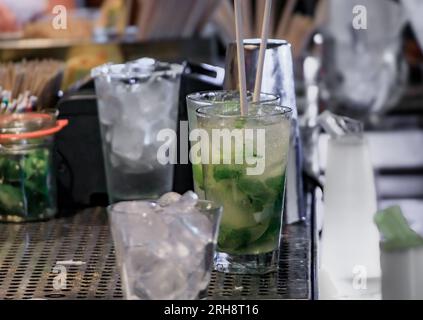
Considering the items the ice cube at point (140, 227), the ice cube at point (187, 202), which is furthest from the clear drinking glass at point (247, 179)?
the ice cube at point (140, 227)

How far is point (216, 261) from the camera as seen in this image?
1680mm

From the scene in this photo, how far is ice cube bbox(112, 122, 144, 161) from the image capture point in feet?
7.04

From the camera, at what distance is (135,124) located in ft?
7.06

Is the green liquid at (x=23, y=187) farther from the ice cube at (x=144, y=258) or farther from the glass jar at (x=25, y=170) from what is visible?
the ice cube at (x=144, y=258)

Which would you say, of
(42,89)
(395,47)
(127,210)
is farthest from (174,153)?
(395,47)

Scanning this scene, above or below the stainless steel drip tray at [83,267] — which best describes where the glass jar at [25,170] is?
above

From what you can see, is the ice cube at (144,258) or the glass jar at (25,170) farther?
the glass jar at (25,170)

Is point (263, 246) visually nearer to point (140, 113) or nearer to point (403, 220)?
point (403, 220)

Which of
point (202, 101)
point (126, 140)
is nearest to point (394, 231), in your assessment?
point (202, 101)

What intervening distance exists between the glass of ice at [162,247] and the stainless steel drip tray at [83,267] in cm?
13

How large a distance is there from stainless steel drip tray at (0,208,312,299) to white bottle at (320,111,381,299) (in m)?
0.06

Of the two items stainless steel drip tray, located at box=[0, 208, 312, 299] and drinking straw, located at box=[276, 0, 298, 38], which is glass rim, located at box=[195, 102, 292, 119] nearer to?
stainless steel drip tray, located at box=[0, 208, 312, 299]

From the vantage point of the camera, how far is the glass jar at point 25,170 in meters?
2.07

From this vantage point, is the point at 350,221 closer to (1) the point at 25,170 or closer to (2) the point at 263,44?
Result: (2) the point at 263,44
